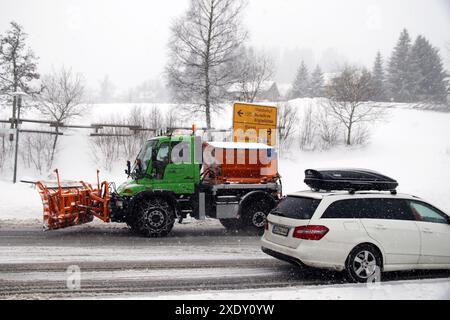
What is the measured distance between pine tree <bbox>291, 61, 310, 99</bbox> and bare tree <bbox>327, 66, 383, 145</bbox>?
31.8 m

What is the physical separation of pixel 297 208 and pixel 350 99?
23.7 m

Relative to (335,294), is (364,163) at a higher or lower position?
higher

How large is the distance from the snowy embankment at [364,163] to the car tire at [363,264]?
1081cm

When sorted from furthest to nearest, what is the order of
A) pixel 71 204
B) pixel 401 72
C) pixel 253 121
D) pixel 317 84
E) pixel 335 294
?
pixel 317 84, pixel 401 72, pixel 253 121, pixel 71 204, pixel 335 294

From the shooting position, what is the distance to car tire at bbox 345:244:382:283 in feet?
22.1

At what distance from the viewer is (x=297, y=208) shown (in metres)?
7.19

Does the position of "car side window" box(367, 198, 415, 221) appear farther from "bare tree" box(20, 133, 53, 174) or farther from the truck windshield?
"bare tree" box(20, 133, 53, 174)

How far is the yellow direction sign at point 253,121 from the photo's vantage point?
16359 millimetres

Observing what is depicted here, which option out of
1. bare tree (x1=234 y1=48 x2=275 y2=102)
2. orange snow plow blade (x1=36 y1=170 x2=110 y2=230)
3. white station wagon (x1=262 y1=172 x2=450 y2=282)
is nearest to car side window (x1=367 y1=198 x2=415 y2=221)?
white station wagon (x1=262 y1=172 x2=450 y2=282)

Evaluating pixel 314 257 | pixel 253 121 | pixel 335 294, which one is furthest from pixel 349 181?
pixel 253 121

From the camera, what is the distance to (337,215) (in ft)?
22.5

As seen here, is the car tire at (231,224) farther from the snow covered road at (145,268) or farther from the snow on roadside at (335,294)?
the snow on roadside at (335,294)

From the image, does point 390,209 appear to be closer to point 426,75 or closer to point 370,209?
point 370,209
